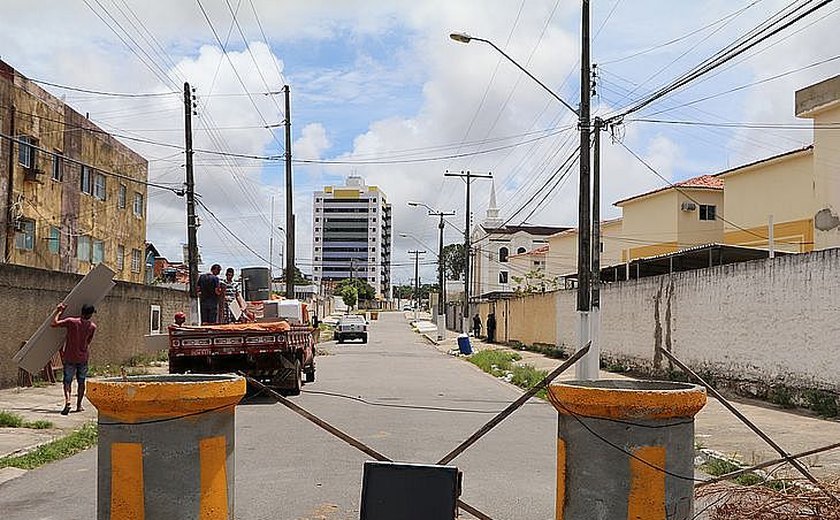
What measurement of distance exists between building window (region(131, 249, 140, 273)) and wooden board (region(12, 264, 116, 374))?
2676cm

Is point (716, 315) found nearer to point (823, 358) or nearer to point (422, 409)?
point (823, 358)

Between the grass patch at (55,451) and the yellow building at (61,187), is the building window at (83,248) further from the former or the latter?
the grass patch at (55,451)

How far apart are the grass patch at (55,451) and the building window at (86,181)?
79.9ft

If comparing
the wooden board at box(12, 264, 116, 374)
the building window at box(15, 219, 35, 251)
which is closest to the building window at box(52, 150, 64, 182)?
the building window at box(15, 219, 35, 251)

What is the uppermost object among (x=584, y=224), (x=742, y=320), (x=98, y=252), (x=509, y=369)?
(x=98, y=252)

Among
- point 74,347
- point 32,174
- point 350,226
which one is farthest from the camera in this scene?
point 350,226

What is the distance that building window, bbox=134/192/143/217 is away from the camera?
4241 cm

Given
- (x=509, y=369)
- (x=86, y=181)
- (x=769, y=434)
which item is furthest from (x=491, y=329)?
(x=769, y=434)

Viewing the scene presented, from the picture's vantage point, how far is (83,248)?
36.0 meters

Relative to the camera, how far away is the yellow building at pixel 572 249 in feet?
178

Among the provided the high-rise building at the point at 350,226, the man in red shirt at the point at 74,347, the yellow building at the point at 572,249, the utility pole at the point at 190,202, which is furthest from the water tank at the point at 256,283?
the high-rise building at the point at 350,226

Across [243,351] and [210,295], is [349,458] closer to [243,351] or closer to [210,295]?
[243,351]

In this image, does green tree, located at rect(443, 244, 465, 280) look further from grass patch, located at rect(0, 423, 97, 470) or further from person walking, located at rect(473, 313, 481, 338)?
grass patch, located at rect(0, 423, 97, 470)

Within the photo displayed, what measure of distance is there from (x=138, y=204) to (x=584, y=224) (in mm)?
28439
